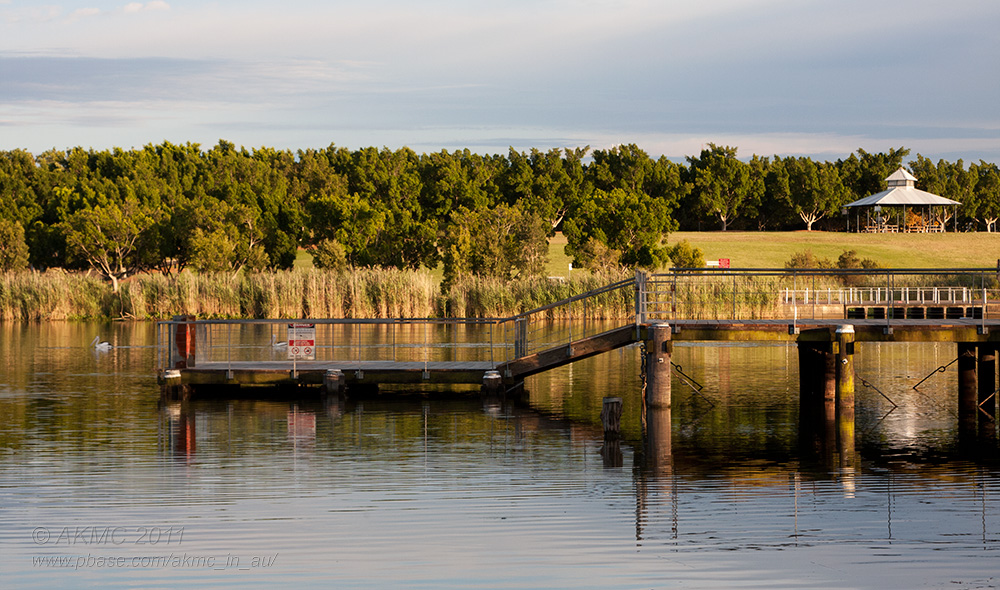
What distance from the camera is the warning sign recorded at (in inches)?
1241

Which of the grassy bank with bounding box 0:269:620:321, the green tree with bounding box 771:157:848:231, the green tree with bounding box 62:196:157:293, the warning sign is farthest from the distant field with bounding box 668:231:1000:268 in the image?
the warning sign

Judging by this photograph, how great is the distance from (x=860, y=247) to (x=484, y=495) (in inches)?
3149

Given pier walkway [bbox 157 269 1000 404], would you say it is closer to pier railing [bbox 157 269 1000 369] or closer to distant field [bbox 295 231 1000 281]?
pier railing [bbox 157 269 1000 369]

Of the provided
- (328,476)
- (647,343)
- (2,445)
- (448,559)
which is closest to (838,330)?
(647,343)

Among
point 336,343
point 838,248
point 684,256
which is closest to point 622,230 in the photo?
point 684,256

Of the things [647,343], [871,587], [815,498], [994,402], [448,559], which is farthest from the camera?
[994,402]

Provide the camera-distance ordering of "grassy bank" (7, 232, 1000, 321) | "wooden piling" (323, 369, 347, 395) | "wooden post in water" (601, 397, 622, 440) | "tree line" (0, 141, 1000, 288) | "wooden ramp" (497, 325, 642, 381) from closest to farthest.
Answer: "wooden post in water" (601, 397, 622, 440), "wooden ramp" (497, 325, 642, 381), "wooden piling" (323, 369, 347, 395), "grassy bank" (7, 232, 1000, 321), "tree line" (0, 141, 1000, 288)


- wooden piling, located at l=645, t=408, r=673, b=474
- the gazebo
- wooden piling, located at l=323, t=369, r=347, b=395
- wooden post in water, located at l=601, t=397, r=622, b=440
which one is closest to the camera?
wooden piling, located at l=645, t=408, r=673, b=474

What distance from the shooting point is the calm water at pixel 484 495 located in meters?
13.7

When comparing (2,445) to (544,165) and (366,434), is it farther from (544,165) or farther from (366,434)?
(544,165)

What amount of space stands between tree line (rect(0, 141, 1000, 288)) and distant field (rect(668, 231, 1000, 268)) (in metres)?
6.12

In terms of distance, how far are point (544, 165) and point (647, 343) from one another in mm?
84293

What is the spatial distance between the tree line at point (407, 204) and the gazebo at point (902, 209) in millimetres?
2939

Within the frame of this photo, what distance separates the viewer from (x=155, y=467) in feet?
66.8
